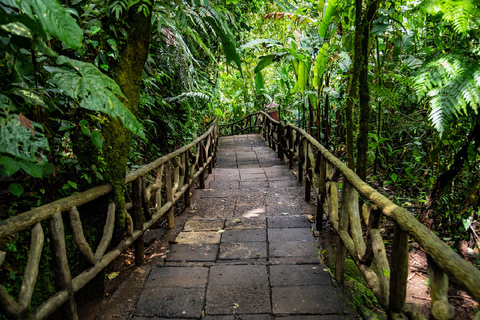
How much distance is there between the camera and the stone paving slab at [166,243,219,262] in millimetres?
2982

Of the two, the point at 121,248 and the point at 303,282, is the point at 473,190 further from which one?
the point at 121,248

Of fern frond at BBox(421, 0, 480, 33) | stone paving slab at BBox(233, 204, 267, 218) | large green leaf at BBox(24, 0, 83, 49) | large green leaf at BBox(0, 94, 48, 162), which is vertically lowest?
stone paving slab at BBox(233, 204, 267, 218)

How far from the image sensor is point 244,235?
135 inches

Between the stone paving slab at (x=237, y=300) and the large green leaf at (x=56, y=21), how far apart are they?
1786 mm

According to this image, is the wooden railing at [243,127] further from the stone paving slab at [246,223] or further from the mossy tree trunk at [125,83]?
the mossy tree trunk at [125,83]

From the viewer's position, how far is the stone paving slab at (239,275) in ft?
8.25

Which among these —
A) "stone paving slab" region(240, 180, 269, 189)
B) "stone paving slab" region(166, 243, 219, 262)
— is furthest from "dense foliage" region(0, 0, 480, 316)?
"stone paving slab" region(240, 180, 269, 189)

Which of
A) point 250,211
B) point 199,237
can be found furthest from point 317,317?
point 250,211

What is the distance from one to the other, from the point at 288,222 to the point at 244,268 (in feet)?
3.72

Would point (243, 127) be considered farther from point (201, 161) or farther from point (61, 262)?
point (61, 262)

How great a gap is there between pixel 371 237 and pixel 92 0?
7.48ft

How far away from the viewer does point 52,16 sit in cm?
113

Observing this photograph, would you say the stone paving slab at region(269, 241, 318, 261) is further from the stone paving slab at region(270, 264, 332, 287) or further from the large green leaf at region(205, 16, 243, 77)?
the large green leaf at region(205, 16, 243, 77)

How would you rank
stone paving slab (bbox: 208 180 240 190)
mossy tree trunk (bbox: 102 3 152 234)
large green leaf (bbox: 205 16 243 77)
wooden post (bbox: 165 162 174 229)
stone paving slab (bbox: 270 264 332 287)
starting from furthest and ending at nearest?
1. stone paving slab (bbox: 208 180 240 190)
2. wooden post (bbox: 165 162 174 229)
3. large green leaf (bbox: 205 16 243 77)
4. stone paving slab (bbox: 270 264 332 287)
5. mossy tree trunk (bbox: 102 3 152 234)
